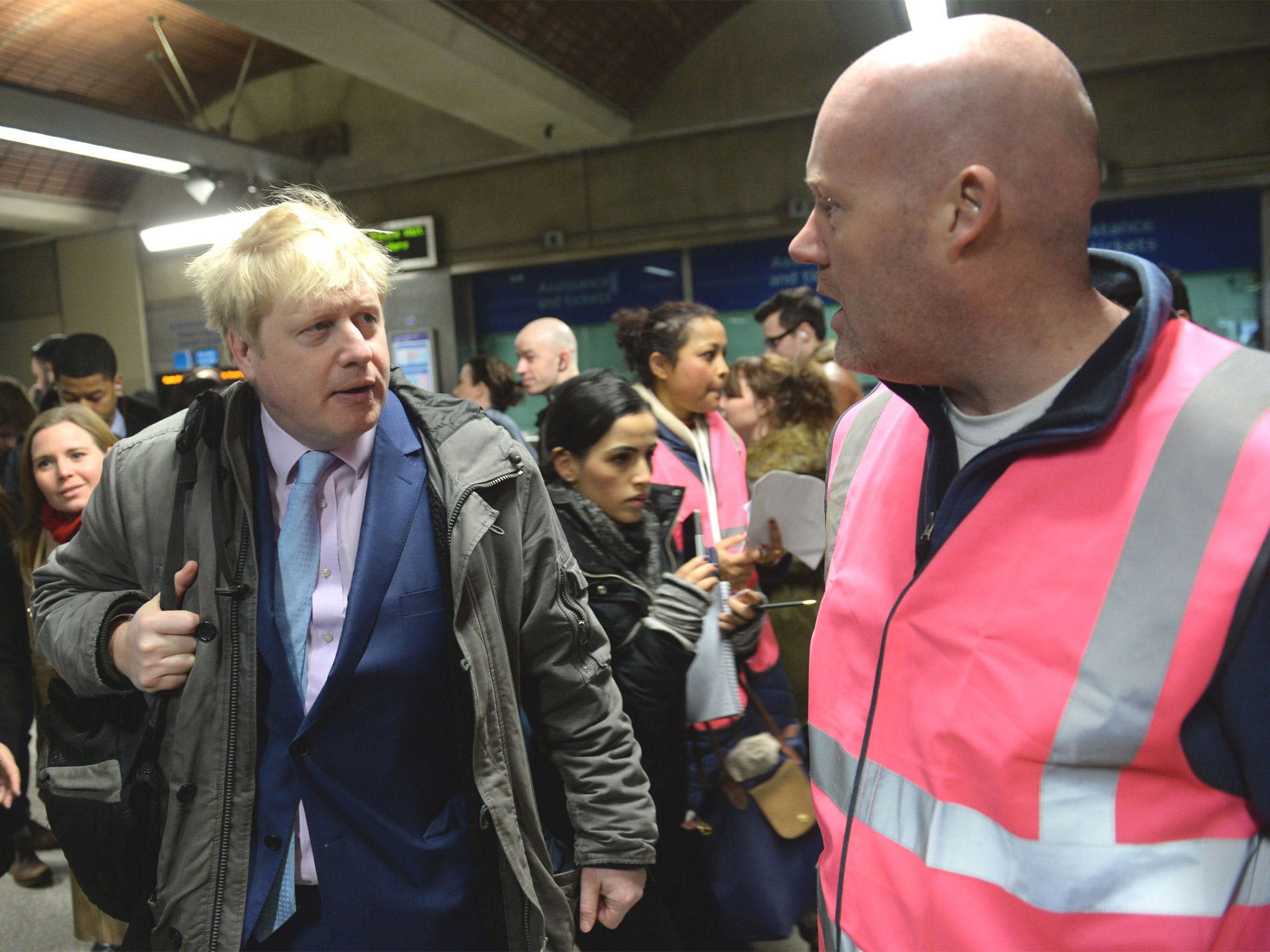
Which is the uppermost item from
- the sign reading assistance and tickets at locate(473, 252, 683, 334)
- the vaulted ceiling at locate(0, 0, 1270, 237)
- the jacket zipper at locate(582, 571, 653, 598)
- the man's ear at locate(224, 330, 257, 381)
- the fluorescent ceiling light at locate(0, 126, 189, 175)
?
the vaulted ceiling at locate(0, 0, 1270, 237)

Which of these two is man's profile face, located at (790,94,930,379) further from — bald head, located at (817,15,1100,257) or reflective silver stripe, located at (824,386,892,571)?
reflective silver stripe, located at (824,386,892,571)

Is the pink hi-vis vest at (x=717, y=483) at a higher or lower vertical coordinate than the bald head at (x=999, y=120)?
lower

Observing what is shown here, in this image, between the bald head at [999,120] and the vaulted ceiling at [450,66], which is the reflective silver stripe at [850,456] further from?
the vaulted ceiling at [450,66]

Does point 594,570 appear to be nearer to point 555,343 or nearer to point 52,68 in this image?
point 555,343

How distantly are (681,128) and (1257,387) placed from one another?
689cm

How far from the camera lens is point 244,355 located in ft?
Result: 4.88

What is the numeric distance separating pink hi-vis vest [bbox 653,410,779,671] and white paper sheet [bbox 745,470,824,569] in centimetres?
41

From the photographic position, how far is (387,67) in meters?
5.52

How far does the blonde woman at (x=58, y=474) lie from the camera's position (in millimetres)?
2867

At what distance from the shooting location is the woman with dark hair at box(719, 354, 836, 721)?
2.72m

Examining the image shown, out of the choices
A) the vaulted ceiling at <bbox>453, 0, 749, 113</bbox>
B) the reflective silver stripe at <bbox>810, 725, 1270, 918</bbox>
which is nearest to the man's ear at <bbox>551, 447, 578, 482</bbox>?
the reflective silver stripe at <bbox>810, 725, 1270, 918</bbox>

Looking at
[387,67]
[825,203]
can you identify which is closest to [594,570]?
[825,203]

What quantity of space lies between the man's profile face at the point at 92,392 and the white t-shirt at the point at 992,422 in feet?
12.8

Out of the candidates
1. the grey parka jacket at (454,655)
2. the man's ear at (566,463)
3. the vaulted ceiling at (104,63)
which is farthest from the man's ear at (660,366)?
the vaulted ceiling at (104,63)
